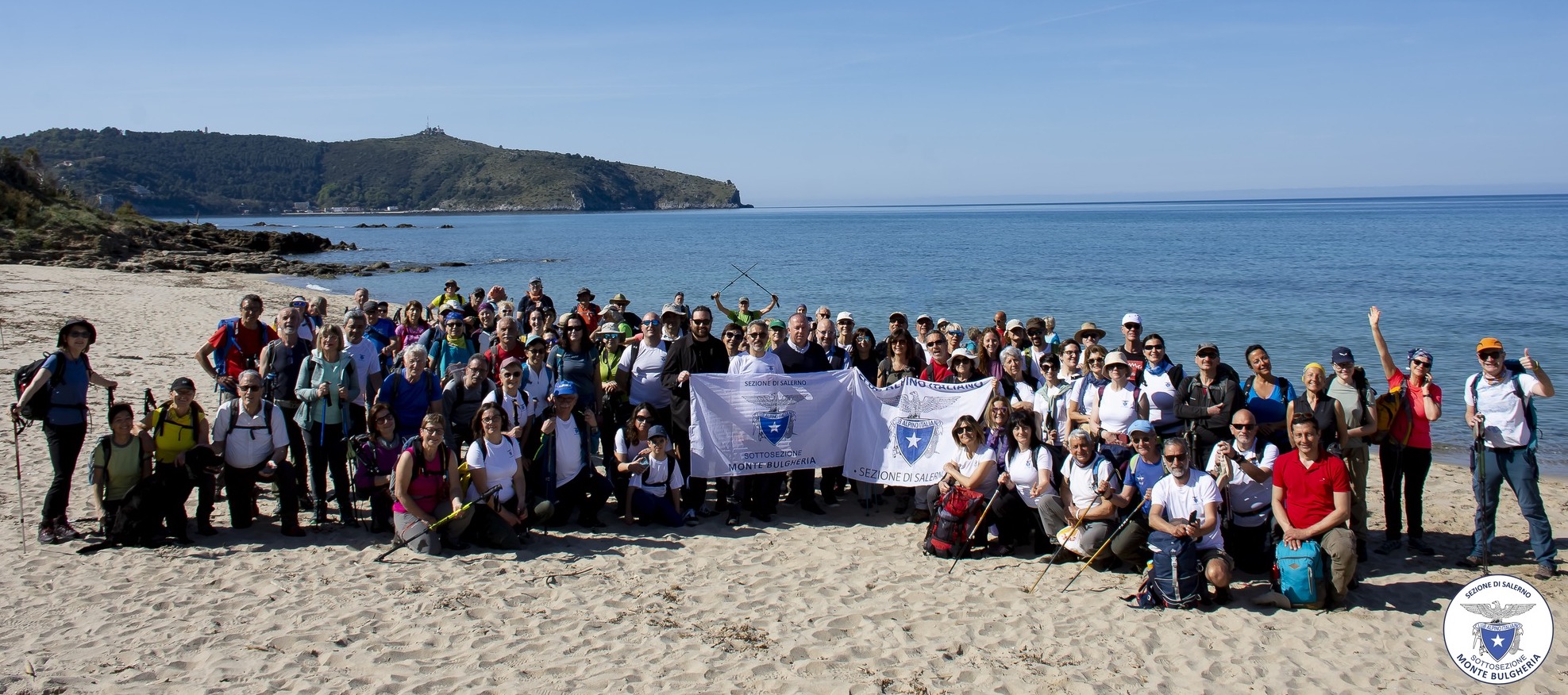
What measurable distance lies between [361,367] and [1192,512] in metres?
6.97

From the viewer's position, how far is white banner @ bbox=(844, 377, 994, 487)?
9102 mm

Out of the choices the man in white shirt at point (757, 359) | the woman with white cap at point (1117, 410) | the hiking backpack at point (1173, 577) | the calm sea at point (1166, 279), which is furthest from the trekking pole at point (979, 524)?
the calm sea at point (1166, 279)

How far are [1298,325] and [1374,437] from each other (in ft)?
79.1

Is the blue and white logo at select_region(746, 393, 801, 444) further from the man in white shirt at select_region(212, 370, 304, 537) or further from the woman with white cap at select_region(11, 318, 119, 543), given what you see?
the woman with white cap at select_region(11, 318, 119, 543)

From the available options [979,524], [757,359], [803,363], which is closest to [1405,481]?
[979,524]

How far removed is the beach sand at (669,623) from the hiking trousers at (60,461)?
33 cm

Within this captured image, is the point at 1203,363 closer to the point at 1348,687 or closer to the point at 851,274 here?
the point at 1348,687

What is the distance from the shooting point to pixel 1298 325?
29.4 m

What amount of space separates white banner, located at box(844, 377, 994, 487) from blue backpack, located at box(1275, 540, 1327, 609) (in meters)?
2.95

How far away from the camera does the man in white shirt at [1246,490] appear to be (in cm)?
718

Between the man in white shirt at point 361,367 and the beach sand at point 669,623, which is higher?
the man in white shirt at point 361,367

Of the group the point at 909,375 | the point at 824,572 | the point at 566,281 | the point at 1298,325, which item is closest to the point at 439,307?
the point at 909,375

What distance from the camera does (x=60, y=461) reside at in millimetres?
7473

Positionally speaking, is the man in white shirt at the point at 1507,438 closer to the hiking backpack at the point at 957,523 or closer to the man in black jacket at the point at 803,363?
the hiking backpack at the point at 957,523
